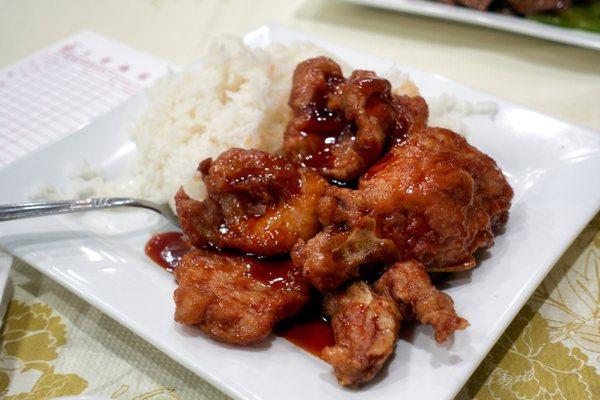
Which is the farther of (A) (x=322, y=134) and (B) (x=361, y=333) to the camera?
(A) (x=322, y=134)

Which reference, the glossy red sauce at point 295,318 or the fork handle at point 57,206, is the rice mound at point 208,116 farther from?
the glossy red sauce at point 295,318

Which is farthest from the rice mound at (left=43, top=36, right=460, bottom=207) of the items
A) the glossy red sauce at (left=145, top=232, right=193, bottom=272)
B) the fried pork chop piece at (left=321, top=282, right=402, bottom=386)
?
the fried pork chop piece at (left=321, top=282, right=402, bottom=386)

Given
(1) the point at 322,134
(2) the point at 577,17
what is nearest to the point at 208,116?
(1) the point at 322,134

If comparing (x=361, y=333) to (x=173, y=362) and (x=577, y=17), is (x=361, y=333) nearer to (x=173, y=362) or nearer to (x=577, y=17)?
(x=173, y=362)

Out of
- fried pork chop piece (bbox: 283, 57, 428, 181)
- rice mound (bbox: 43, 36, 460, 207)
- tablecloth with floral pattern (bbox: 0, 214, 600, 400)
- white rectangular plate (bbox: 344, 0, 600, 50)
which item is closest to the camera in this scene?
tablecloth with floral pattern (bbox: 0, 214, 600, 400)

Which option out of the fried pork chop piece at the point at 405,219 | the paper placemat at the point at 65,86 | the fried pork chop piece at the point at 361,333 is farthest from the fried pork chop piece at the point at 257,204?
the paper placemat at the point at 65,86

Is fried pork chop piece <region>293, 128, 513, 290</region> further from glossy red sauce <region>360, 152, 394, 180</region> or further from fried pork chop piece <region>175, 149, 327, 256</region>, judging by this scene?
fried pork chop piece <region>175, 149, 327, 256</region>

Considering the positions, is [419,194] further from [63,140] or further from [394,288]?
[63,140]
